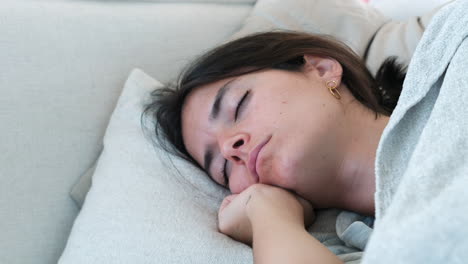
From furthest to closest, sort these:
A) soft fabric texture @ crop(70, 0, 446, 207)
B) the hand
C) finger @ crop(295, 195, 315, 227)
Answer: soft fabric texture @ crop(70, 0, 446, 207) < finger @ crop(295, 195, 315, 227) < the hand

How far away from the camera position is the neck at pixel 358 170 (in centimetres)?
90

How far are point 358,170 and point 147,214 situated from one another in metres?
0.35

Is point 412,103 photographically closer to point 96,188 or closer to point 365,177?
point 365,177

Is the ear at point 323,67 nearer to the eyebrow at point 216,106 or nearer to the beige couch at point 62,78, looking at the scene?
the eyebrow at point 216,106

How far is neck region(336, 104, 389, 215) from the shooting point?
90cm

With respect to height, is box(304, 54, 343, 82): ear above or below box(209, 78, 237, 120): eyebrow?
above

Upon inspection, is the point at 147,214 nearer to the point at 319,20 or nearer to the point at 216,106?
the point at 216,106

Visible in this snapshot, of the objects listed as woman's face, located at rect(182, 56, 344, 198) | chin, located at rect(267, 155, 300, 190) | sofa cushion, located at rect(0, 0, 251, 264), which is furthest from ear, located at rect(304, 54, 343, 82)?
sofa cushion, located at rect(0, 0, 251, 264)

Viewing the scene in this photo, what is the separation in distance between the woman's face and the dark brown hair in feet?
0.09

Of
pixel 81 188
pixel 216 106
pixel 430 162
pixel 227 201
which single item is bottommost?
pixel 81 188

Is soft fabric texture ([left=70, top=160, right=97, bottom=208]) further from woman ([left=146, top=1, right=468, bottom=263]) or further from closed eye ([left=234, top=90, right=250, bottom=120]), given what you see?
closed eye ([left=234, top=90, right=250, bottom=120])

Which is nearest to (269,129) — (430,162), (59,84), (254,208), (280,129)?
(280,129)

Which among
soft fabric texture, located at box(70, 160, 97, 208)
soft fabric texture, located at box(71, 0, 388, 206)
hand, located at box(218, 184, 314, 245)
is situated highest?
soft fabric texture, located at box(71, 0, 388, 206)

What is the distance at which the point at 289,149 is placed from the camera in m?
0.88
